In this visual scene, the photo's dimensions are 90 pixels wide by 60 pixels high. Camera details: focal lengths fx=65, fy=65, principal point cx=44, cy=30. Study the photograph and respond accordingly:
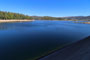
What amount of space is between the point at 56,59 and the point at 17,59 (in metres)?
2.89

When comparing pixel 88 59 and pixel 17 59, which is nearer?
pixel 88 59

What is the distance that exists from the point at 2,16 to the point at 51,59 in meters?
70.0

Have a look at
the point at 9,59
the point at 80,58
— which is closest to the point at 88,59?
the point at 80,58

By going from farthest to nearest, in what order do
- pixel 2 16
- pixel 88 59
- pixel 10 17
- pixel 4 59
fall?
pixel 10 17 < pixel 2 16 < pixel 4 59 < pixel 88 59

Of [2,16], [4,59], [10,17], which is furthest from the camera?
[10,17]

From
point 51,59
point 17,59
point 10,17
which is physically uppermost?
point 10,17

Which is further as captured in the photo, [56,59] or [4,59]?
[4,59]

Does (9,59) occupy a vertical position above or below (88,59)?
below

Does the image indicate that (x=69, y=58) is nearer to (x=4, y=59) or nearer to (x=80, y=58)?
(x=80, y=58)

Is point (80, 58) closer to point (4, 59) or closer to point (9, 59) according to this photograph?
point (9, 59)

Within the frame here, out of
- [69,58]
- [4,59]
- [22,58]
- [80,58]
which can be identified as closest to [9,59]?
[4,59]

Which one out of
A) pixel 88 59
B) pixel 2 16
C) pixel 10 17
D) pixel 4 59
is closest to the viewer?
pixel 88 59

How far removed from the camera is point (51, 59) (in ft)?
13.4

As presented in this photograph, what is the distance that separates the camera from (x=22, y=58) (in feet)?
16.2
